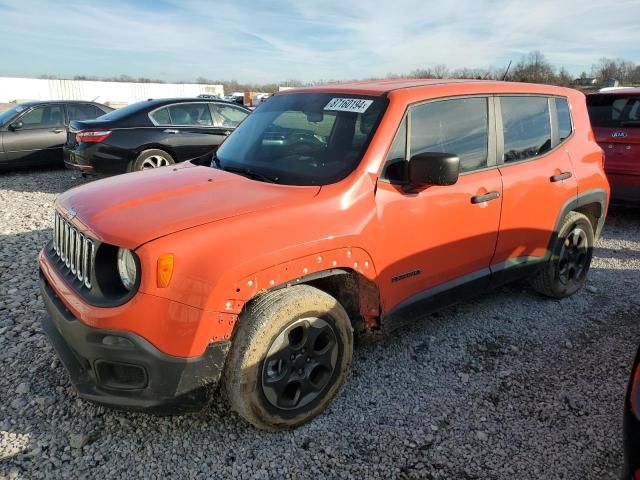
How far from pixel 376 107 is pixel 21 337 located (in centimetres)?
297

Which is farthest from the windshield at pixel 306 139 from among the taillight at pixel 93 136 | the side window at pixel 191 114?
the side window at pixel 191 114

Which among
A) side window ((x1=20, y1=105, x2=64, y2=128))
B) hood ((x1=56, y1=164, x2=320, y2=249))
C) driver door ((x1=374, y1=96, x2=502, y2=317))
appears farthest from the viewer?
side window ((x1=20, y1=105, x2=64, y2=128))

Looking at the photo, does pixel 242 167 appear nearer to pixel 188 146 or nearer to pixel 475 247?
pixel 475 247

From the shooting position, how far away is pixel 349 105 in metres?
3.13

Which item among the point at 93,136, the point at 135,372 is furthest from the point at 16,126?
the point at 135,372

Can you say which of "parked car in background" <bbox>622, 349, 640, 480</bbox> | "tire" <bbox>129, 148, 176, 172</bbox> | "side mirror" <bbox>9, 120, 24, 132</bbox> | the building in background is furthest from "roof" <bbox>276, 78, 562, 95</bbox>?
the building in background

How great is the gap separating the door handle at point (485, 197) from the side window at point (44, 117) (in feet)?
31.5

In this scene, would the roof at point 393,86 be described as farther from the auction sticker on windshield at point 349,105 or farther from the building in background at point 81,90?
the building in background at point 81,90

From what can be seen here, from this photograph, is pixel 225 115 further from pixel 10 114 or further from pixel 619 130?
pixel 619 130

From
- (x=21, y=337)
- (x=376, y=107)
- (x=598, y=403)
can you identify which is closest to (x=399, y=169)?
(x=376, y=107)

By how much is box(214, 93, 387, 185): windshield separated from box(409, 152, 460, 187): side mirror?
0.34 m

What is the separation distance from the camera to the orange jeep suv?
219 centimetres

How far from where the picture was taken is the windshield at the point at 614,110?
6383mm

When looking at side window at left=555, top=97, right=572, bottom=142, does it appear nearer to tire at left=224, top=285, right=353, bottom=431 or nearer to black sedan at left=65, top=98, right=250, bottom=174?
tire at left=224, top=285, right=353, bottom=431
